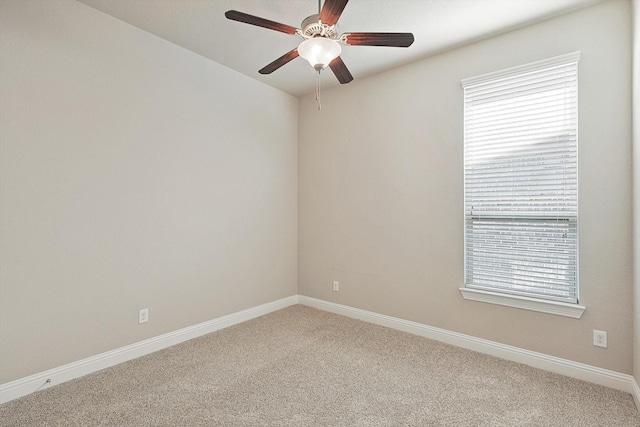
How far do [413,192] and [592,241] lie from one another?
1.44 meters

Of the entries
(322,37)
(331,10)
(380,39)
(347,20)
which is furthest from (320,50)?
(347,20)

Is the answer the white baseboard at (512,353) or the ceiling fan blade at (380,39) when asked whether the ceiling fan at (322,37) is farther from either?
the white baseboard at (512,353)

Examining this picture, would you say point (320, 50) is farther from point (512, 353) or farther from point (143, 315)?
point (512, 353)

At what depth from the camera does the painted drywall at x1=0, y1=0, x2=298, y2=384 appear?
2.12 m

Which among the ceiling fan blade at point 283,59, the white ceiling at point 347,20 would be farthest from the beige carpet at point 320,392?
the white ceiling at point 347,20

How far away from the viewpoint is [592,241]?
2.31m

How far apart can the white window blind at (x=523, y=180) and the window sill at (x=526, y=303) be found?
4 centimetres

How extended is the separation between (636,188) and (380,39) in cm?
193

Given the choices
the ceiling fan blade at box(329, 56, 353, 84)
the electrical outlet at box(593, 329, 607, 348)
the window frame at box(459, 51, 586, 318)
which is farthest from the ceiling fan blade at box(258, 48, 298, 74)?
the electrical outlet at box(593, 329, 607, 348)

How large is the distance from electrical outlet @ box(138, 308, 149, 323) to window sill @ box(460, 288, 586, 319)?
9.22ft

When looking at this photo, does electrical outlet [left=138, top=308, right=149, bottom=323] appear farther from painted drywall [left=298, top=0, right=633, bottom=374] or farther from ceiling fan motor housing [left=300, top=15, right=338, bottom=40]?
ceiling fan motor housing [left=300, top=15, right=338, bottom=40]

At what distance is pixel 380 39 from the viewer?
6.24ft

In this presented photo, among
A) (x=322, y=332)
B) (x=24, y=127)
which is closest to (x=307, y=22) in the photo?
(x=24, y=127)

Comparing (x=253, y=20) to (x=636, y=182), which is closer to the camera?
(x=253, y=20)
